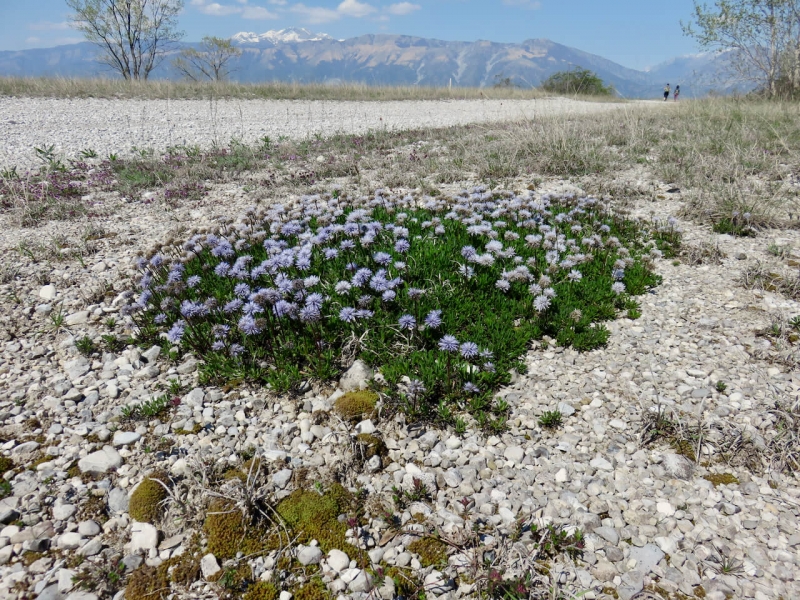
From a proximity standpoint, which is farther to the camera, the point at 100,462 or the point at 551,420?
the point at 551,420

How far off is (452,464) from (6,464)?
11.0 feet

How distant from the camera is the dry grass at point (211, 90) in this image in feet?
70.4

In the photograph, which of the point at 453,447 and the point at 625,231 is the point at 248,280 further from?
the point at 625,231

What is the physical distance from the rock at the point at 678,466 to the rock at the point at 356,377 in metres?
2.53

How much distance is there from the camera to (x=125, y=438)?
3586 millimetres

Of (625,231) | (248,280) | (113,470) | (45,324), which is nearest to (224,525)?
(113,470)

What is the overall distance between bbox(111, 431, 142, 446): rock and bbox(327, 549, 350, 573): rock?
1969mm

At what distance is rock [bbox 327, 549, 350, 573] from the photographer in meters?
2.69

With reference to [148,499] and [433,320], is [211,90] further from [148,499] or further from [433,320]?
[148,499]

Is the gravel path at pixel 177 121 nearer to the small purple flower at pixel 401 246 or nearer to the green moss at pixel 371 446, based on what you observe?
the small purple flower at pixel 401 246

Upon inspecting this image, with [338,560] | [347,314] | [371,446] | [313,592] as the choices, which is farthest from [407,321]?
[313,592]

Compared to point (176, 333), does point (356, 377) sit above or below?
below

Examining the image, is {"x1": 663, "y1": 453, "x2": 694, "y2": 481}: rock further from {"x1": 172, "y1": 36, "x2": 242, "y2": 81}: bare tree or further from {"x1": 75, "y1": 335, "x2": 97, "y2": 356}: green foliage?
{"x1": 172, "y1": 36, "x2": 242, "y2": 81}: bare tree

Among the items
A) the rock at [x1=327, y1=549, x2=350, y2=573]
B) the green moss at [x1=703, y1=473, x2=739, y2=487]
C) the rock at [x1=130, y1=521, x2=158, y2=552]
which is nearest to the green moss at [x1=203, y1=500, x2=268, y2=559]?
the rock at [x1=130, y1=521, x2=158, y2=552]
